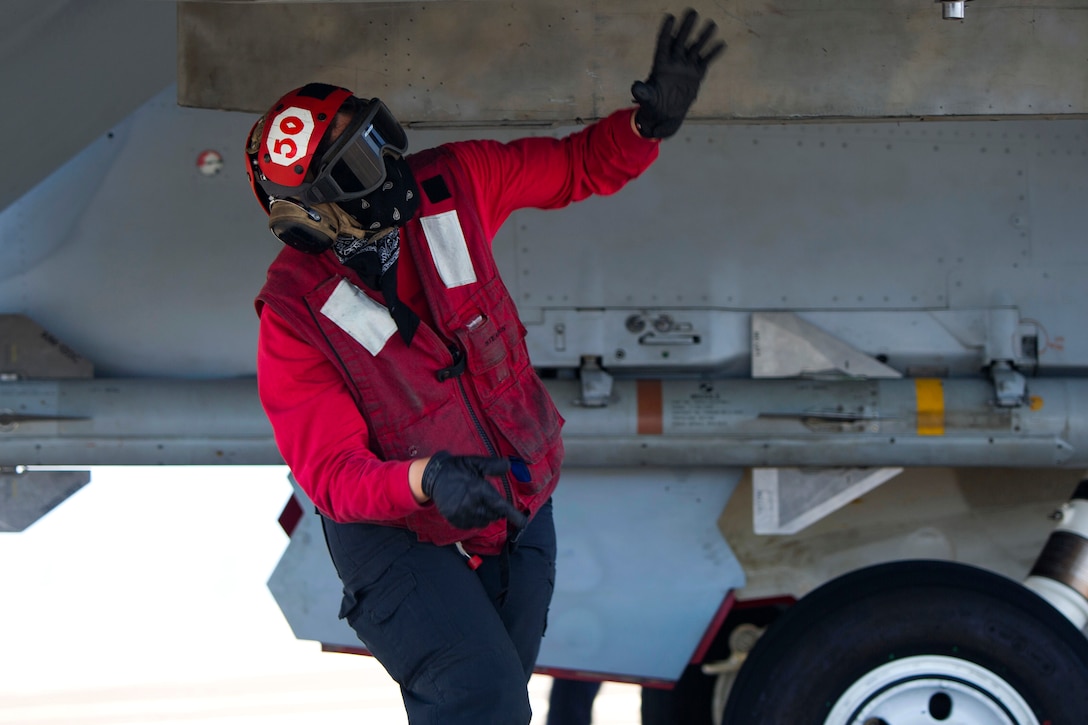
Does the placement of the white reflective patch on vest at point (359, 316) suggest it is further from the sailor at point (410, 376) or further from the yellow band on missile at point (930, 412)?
the yellow band on missile at point (930, 412)

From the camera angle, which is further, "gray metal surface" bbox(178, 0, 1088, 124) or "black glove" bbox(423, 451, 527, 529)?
"gray metal surface" bbox(178, 0, 1088, 124)

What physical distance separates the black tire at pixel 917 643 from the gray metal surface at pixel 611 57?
1.47m

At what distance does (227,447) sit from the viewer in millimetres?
3553

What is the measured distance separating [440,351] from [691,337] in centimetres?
157

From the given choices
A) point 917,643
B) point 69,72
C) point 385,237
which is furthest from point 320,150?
point 917,643

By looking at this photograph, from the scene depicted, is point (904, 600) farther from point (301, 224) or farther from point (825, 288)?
point (301, 224)

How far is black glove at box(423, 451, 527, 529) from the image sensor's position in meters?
1.88

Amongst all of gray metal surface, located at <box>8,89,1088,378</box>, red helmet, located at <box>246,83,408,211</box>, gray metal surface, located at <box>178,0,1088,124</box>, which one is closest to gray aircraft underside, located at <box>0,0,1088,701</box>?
gray metal surface, located at <box>8,89,1088,378</box>

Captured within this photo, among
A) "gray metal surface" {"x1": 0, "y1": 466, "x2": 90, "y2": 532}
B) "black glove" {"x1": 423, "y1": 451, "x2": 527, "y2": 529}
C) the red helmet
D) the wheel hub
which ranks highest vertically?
the red helmet

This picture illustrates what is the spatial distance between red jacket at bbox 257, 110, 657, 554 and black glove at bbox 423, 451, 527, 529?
8 centimetres

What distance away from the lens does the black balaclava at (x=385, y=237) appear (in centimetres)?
213

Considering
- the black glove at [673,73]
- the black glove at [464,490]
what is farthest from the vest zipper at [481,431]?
the black glove at [673,73]

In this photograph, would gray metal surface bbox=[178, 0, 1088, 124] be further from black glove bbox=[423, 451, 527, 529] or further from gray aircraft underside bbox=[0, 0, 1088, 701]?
black glove bbox=[423, 451, 527, 529]

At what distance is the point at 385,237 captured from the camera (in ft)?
7.27
